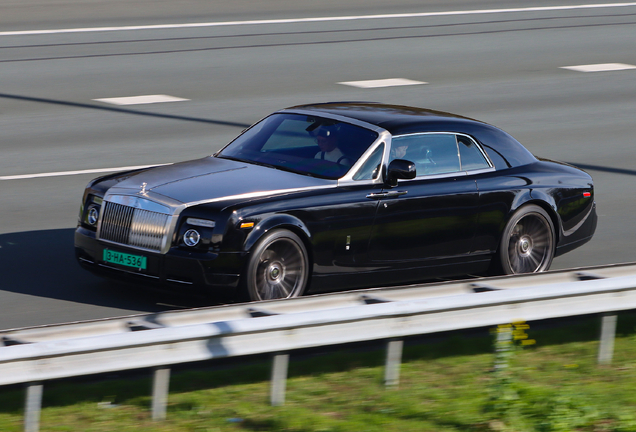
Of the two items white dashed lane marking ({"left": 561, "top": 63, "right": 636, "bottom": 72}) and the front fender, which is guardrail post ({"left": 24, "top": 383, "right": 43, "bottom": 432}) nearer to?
the front fender

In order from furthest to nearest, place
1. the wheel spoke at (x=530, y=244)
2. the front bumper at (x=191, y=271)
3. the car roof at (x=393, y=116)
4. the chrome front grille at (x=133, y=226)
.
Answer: the wheel spoke at (x=530, y=244), the car roof at (x=393, y=116), the chrome front grille at (x=133, y=226), the front bumper at (x=191, y=271)

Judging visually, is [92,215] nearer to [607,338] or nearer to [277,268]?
[277,268]

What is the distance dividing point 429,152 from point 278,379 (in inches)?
141

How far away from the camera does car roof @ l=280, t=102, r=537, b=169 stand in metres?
9.17

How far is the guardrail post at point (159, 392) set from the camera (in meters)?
5.75

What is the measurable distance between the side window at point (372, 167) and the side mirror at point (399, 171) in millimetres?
113

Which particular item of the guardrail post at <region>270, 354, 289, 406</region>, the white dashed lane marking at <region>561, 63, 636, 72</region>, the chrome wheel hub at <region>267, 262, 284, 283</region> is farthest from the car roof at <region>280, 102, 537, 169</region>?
the white dashed lane marking at <region>561, 63, 636, 72</region>

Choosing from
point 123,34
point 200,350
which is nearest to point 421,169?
point 200,350

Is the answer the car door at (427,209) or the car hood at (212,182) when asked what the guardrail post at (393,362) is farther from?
the car door at (427,209)

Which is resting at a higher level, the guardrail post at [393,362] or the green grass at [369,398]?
the guardrail post at [393,362]

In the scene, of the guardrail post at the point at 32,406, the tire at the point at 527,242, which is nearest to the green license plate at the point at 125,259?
the guardrail post at the point at 32,406

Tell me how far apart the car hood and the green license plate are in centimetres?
46

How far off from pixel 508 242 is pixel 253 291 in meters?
2.51

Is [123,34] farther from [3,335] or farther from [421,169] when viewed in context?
[3,335]
